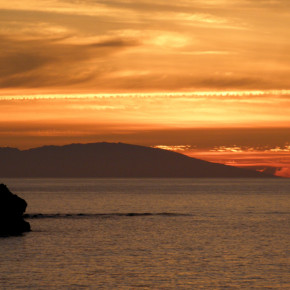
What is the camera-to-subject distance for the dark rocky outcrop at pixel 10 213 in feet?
314

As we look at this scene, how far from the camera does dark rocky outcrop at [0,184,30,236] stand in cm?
9556

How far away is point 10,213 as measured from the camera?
319 feet

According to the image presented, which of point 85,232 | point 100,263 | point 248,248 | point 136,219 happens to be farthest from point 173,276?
point 136,219

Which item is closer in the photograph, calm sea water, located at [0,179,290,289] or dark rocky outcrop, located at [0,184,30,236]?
calm sea water, located at [0,179,290,289]

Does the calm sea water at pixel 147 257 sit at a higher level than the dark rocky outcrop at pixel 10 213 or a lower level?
lower

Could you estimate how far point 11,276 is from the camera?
60.6 m

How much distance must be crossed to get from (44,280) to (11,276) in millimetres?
4027

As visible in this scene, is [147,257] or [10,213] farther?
[10,213]

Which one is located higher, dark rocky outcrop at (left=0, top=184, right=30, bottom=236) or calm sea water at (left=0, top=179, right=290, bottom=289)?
dark rocky outcrop at (left=0, top=184, right=30, bottom=236)

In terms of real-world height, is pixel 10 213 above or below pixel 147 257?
above

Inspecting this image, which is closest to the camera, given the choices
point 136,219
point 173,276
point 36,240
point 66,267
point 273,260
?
point 173,276

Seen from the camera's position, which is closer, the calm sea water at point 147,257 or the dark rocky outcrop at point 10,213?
the calm sea water at point 147,257

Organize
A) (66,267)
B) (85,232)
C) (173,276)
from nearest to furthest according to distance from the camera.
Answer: (173,276) → (66,267) → (85,232)

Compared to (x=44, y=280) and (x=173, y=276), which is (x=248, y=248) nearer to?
(x=173, y=276)
